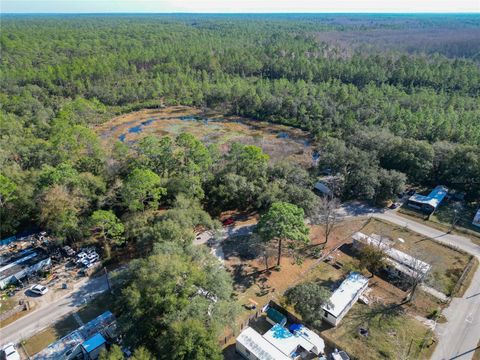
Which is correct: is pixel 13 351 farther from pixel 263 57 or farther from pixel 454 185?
pixel 263 57

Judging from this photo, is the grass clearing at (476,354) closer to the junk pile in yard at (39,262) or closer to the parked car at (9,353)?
the junk pile in yard at (39,262)

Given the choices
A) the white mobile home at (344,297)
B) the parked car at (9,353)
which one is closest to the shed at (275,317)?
the white mobile home at (344,297)

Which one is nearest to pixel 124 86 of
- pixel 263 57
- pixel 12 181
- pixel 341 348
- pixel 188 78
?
pixel 188 78

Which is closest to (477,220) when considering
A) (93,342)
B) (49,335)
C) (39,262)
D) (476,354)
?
(476,354)

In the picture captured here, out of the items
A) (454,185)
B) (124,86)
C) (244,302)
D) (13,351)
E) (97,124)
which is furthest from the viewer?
(124,86)

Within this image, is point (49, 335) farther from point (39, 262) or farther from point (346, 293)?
point (346, 293)

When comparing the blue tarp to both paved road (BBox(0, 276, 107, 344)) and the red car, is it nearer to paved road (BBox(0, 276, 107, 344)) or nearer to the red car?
paved road (BBox(0, 276, 107, 344))

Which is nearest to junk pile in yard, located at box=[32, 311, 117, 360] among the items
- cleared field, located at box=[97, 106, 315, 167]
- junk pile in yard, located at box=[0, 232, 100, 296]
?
junk pile in yard, located at box=[0, 232, 100, 296]
